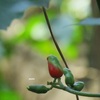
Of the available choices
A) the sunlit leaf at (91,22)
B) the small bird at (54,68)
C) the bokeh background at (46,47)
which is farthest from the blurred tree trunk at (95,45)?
the small bird at (54,68)

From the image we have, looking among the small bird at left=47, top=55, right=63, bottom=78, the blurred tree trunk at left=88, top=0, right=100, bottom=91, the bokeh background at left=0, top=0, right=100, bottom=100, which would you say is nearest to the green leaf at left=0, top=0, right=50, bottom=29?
the small bird at left=47, top=55, right=63, bottom=78

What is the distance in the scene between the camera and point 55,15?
110 inches

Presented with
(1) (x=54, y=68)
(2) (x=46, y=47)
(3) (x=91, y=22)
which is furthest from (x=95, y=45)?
(1) (x=54, y=68)

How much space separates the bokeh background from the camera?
2.69 meters

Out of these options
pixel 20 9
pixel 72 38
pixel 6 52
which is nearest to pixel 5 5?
pixel 20 9

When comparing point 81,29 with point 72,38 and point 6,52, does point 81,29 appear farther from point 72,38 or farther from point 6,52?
point 6,52

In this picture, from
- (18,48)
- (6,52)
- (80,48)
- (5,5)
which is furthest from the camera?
(80,48)

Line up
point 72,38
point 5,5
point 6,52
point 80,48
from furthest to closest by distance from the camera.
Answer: point 80,48 < point 72,38 < point 6,52 < point 5,5

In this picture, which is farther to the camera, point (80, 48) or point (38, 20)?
point (80, 48)

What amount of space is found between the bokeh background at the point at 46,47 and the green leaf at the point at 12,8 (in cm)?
146

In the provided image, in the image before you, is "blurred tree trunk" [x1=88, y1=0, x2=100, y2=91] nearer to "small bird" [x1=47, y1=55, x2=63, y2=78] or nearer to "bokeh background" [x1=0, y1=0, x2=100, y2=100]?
"bokeh background" [x1=0, y1=0, x2=100, y2=100]

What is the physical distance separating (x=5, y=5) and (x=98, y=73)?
2259 mm

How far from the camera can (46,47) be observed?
275 cm

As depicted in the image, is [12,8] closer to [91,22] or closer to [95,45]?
[91,22]
